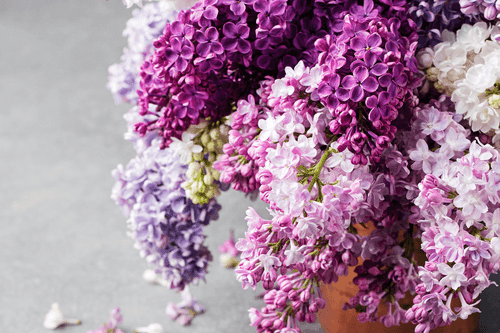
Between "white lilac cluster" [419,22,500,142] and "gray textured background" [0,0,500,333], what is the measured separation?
21.4 inches

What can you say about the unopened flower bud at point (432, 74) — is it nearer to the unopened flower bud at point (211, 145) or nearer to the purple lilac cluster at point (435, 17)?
the purple lilac cluster at point (435, 17)

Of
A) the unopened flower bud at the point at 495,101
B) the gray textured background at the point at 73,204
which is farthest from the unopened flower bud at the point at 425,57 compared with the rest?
the gray textured background at the point at 73,204

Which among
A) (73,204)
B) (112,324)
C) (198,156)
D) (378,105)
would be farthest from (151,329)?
(378,105)

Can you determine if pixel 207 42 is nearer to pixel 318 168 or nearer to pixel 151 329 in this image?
pixel 318 168

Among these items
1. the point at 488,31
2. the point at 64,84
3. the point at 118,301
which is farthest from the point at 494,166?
the point at 64,84

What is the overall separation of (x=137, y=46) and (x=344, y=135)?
45cm

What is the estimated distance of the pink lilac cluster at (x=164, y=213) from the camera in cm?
84

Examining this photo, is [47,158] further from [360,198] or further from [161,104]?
[360,198]

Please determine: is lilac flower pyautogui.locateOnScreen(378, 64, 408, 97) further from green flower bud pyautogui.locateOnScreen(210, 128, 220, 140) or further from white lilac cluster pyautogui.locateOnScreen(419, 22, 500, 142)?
green flower bud pyautogui.locateOnScreen(210, 128, 220, 140)

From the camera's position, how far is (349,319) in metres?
0.98

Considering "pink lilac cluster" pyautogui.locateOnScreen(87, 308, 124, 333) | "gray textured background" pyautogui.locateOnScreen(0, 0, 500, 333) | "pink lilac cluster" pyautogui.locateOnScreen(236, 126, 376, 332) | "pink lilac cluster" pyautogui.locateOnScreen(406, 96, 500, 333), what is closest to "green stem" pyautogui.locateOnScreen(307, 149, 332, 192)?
"pink lilac cluster" pyautogui.locateOnScreen(236, 126, 376, 332)

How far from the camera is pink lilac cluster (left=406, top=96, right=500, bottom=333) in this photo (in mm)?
605

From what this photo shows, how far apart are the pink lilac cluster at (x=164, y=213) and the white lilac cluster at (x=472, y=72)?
0.40m

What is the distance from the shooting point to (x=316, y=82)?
0.62m
